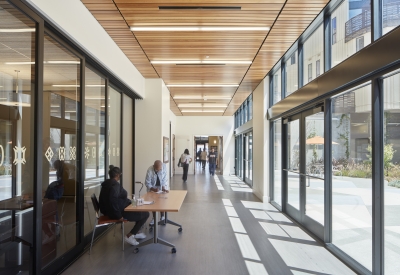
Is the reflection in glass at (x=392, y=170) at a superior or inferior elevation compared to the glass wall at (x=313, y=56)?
inferior

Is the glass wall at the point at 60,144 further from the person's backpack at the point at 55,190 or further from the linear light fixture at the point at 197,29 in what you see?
the linear light fixture at the point at 197,29

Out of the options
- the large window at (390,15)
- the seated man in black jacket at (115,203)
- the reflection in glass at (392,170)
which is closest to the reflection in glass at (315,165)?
the reflection in glass at (392,170)

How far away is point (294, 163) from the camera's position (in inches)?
263

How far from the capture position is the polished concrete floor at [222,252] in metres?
3.95

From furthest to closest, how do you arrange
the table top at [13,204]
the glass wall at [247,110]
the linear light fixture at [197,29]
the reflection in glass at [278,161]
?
the glass wall at [247,110] < the reflection in glass at [278,161] < the linear light fixture at [197,29] < the table top at [13,204]

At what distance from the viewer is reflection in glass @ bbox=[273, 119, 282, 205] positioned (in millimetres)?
7786

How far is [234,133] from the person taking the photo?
1764cm

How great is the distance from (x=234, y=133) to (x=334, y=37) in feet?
42.8

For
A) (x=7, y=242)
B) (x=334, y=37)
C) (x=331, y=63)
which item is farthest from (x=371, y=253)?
(x=7, y=242)

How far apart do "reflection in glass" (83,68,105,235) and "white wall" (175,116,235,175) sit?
12.0 m

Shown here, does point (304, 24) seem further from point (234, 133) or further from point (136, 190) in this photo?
point (234, 133)

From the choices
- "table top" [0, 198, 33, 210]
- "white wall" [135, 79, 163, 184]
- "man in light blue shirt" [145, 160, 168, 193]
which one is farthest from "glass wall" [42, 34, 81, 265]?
"white wall" [135, 79, 163, 184]

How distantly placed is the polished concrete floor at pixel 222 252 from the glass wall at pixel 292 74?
2.95 metres

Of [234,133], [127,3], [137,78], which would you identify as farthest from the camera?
[234,133]
